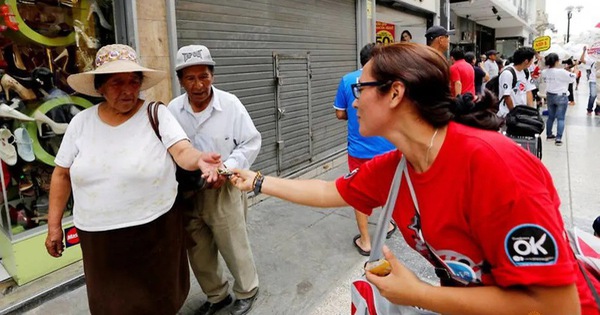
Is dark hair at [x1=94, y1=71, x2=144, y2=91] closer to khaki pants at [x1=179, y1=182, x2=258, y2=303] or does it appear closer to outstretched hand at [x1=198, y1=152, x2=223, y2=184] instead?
outstretched hand at [x1=198, y1=152, x2=223, y2=184]

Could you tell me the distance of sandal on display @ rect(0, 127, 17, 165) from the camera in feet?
10.8

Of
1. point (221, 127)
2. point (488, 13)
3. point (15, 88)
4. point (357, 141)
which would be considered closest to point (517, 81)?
point (357, 141)

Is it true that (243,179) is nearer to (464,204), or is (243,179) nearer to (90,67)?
(464,204)

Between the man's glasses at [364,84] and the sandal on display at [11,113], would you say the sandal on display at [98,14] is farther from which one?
the man's glasses at [364,84]

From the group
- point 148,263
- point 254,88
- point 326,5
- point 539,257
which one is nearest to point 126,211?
Result: point 148,263

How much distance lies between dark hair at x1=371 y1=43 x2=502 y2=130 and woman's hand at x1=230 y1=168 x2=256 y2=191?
95cm

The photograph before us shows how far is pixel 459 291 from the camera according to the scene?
1286 millimetres

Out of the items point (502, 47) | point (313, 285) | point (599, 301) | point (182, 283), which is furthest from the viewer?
point (502, 47)

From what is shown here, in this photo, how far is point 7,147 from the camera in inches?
131

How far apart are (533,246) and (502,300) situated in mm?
201

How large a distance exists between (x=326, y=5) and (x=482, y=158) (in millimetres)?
5914

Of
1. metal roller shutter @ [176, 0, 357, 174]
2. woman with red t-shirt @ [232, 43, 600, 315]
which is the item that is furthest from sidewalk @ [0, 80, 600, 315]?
woman with red t-shirt @ [232, 43, 600, 315]

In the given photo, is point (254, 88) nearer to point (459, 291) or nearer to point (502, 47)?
point (459, 291)

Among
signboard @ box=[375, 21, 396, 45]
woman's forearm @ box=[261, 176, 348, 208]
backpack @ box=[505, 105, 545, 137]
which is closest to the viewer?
woman's forearm @ box=[261, 176, 348, 208]
